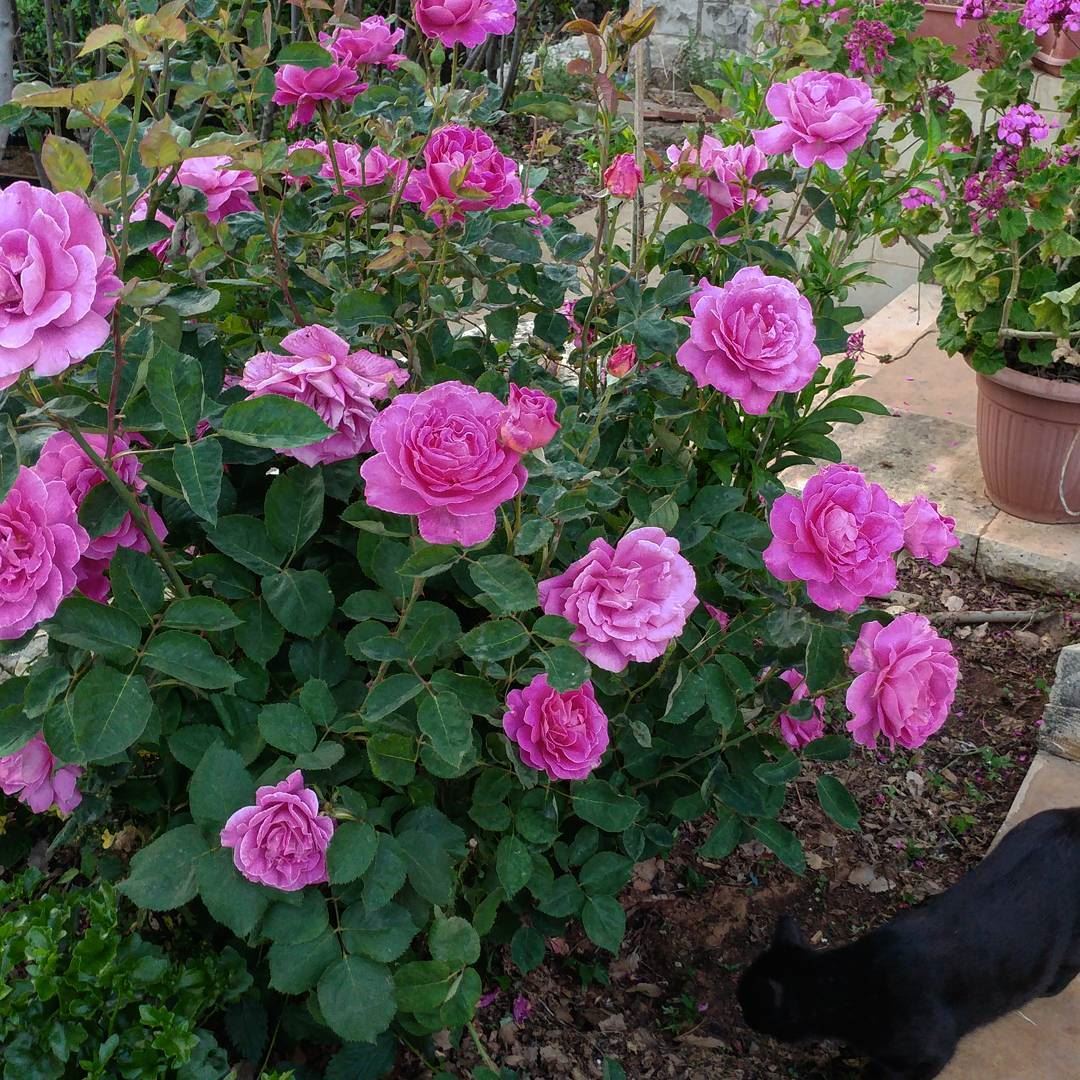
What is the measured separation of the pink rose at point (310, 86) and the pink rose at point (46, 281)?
1.84 ft

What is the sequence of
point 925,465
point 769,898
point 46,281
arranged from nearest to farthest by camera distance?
point 46,281, point 769,898, point 925,465

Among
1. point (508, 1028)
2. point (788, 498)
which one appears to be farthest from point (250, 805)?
point (508, 1028)

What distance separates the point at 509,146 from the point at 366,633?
20.2 feet

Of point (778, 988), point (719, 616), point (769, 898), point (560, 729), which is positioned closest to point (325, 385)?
point (560, 729)

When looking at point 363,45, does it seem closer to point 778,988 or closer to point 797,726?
point 797,726

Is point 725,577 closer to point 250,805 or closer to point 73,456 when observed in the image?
point 250,805

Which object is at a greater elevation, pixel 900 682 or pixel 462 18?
pixel 462 18

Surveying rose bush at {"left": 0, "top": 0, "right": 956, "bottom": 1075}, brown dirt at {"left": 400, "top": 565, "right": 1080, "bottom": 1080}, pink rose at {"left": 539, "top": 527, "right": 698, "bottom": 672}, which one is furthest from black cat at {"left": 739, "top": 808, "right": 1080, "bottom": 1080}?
pink rose at {"left": 539, "top": 527, "right": 698, "bottom": 672}

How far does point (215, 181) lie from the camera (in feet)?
5.29

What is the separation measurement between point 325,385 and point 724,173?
0.83 m

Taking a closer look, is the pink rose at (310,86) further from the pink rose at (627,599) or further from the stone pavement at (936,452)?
the stone pavement at (936,452)

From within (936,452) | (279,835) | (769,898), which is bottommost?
(936,452)

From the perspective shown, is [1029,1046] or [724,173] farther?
[1029,1046]

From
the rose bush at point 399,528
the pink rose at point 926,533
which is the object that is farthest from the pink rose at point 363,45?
the pink rose at point 926,533
